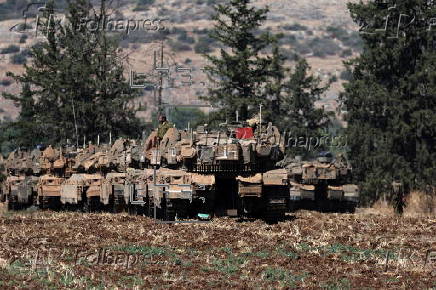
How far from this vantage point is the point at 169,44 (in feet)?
640

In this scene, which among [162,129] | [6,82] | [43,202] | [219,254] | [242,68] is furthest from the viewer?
[6,82]

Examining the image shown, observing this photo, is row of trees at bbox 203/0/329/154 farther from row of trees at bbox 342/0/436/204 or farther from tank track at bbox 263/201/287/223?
tank track at bbox 263/201/287/223

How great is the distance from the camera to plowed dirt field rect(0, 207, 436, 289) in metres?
16.9

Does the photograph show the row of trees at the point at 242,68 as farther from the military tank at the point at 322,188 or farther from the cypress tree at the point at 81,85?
the military tank at the point at 322,188

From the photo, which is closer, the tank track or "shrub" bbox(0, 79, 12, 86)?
the tank track

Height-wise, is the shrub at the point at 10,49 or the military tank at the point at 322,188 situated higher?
the shrub at the point at 10,49

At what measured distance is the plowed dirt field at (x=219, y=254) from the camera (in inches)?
666

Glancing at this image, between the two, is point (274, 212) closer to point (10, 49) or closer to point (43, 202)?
point (43, 202)

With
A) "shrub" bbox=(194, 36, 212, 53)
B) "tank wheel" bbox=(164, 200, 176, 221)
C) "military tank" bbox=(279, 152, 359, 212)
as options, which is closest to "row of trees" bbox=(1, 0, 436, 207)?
"military tank" bbox=(279, 152, 359, 212)

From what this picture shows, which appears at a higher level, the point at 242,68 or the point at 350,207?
the point at 242,68

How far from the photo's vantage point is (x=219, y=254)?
20641 mm

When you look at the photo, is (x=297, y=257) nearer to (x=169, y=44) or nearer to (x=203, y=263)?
(x=203, y=263)

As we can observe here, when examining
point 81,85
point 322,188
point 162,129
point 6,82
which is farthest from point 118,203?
point 6,82

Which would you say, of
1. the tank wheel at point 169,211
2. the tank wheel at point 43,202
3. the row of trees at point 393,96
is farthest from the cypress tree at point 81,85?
the tank wheel at point 169,211
